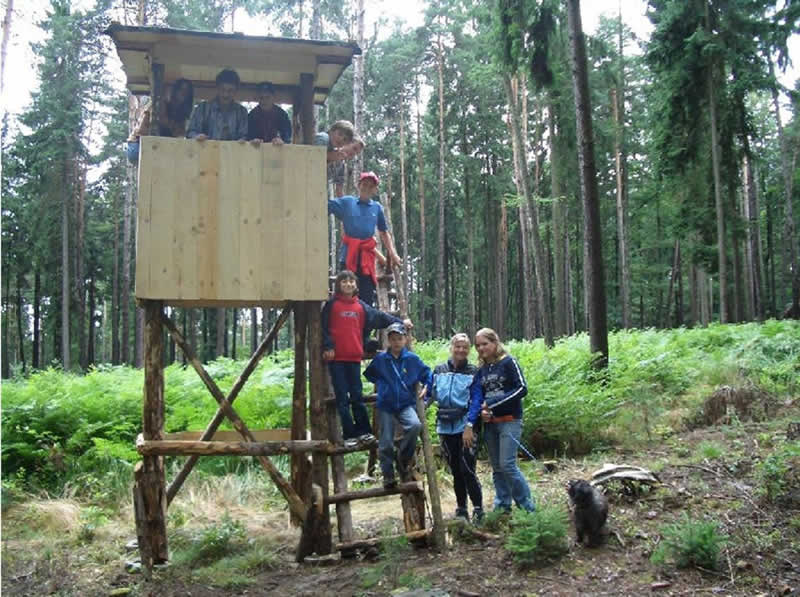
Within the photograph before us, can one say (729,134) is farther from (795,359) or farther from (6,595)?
(6,595)

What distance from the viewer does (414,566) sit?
618 centimetres

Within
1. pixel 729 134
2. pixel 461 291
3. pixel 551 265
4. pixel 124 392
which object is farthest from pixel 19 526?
pixel 461 291

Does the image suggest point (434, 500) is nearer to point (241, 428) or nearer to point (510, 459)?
point (510, 459)

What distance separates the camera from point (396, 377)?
6730 millimetres

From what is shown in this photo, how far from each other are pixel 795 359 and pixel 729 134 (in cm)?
1130

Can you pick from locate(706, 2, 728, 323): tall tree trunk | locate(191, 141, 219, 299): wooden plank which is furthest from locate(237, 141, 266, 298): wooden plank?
locate(706, 2, 728, 323): tall tree trunk

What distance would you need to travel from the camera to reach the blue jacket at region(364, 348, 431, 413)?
6711 mm

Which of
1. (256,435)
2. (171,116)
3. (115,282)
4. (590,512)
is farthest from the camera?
(115,282)

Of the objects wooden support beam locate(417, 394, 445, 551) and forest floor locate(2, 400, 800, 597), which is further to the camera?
wooden support beam locate(417, 394, 445, 551)

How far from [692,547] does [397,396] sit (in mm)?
2949

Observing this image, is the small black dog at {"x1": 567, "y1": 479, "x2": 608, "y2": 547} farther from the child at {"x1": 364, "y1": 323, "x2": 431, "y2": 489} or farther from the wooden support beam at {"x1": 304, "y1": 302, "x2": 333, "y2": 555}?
the wooden support beam at {"x1": 304, "y1": 302, "x2": 333, "y2": 555}

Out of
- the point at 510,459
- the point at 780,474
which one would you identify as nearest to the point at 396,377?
the point at 510,459

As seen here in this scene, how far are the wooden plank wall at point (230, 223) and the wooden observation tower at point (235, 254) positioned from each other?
1 centimetres

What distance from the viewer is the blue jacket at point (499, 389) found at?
6570 millimetres
